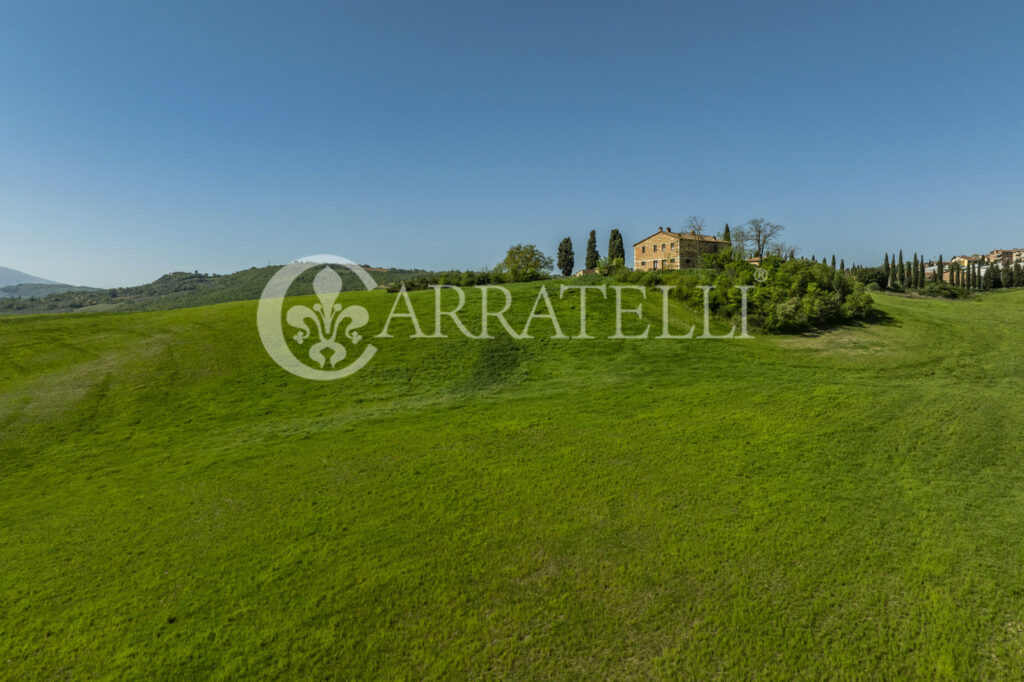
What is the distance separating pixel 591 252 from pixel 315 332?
6342 cm

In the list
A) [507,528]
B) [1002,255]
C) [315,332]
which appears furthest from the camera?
[1002,255]

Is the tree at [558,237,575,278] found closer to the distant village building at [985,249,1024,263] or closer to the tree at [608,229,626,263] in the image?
the tree at [608,229,626,263]

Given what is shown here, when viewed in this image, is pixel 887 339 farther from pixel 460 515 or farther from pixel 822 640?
pixel 460 515

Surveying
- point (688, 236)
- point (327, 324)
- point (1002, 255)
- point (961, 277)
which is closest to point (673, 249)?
point (688, 236)

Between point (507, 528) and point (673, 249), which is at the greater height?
point (673, 249)

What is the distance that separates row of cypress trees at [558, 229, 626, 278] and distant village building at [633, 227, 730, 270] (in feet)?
11.9

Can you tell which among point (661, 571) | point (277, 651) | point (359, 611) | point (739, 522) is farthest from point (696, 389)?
point (277, 651)

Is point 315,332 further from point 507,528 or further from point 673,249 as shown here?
point 673,249

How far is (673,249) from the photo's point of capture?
2606 inches

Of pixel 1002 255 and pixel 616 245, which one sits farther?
pixel 1002 255

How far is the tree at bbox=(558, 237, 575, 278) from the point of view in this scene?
83438mm

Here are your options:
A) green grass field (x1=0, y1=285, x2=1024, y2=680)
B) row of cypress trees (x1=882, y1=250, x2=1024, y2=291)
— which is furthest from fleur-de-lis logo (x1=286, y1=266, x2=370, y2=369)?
row of cypress trees (x1=882, y1=250, x2=1024, y2=291)

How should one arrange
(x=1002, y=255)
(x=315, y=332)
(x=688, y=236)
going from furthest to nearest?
(x=1002, y=255) < (x=688, y=236) < (x=315, y=332)

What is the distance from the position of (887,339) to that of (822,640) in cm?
2750
